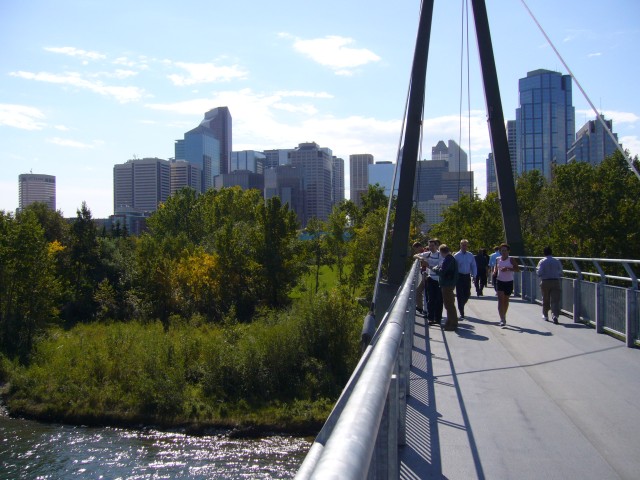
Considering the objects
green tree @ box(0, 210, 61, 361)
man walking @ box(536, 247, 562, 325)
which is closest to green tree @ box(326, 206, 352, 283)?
green tree @ box(0, 210, 61, 361)

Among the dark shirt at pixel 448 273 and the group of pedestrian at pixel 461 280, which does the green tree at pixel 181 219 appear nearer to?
the group of pedestrian at pixel 461 280

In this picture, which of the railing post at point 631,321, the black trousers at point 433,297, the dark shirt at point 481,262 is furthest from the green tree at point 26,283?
the railing post at point 631,321

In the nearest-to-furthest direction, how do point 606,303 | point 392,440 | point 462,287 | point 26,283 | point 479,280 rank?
point 392,440 → point 606,303 → point 462,287 → point 479,280 → point 26,283

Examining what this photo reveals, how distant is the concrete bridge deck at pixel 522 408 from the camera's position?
4688 mm

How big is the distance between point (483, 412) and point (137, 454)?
26759 millimetres

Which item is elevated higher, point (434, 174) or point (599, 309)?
point (434, 174)

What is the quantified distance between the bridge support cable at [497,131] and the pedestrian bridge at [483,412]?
10.9 meters

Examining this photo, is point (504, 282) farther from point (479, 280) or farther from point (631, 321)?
point (479, 280)

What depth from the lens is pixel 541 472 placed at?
4535mm

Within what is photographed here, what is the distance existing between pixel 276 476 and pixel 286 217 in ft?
110

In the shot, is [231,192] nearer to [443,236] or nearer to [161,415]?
[443,236]

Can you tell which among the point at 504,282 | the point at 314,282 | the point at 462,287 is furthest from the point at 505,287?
the point at 314,282

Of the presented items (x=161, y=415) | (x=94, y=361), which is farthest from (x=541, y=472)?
(x=94, y=361)

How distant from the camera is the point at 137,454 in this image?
29.5m
